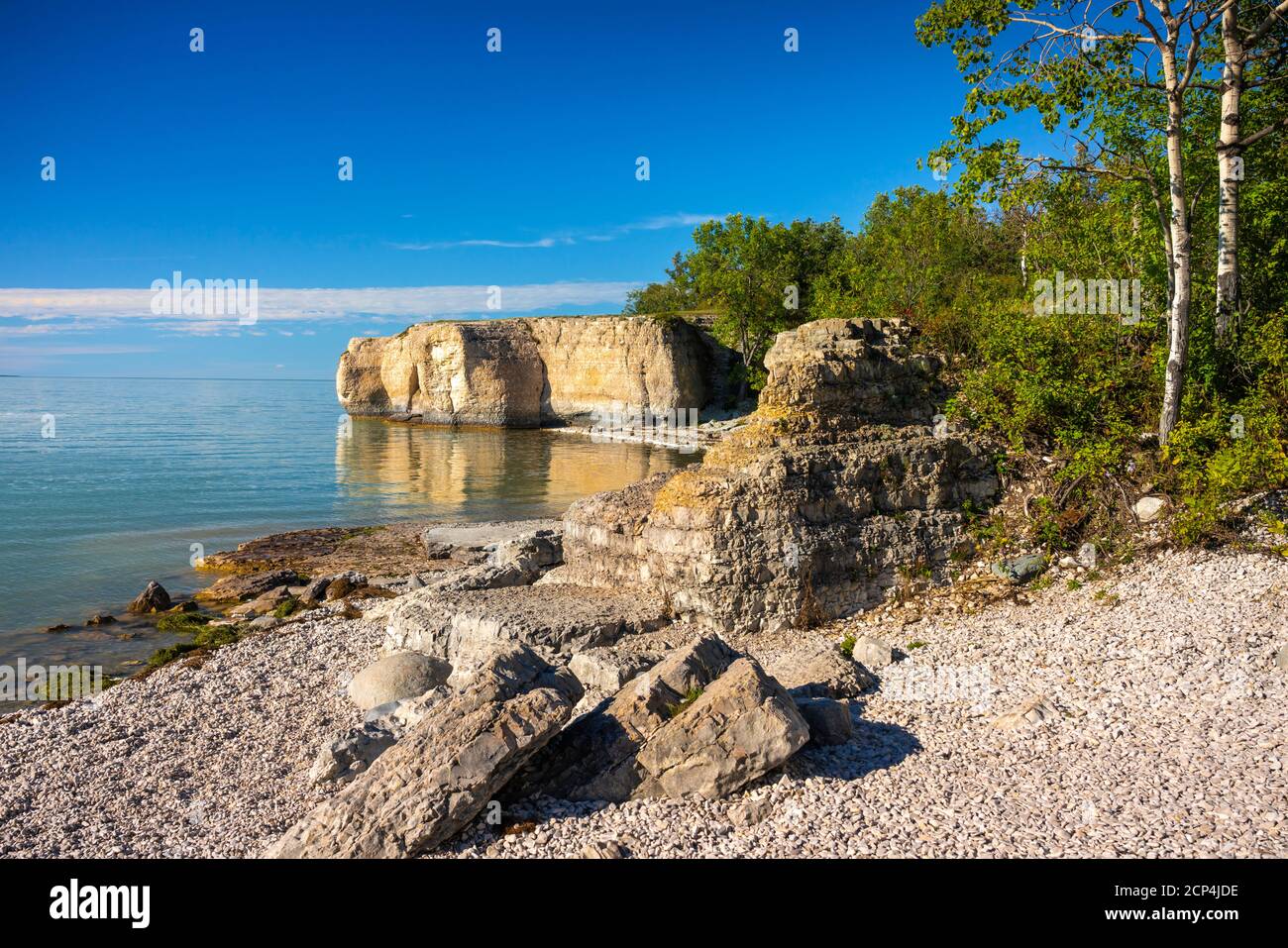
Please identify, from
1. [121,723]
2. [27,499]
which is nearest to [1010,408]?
[121,723]

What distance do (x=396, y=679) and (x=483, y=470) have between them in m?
31.6

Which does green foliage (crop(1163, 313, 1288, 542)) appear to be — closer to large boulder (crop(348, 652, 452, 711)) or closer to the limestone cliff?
large boulder (crop(348, 652, 452, 711))

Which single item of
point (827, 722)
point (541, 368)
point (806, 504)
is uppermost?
point (541, 368)

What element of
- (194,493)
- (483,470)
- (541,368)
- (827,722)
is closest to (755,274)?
(541,368)

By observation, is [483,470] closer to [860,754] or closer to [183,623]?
[183,623]

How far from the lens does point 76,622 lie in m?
17.1

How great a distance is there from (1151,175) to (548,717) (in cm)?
1274

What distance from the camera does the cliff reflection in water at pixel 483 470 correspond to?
104 feet

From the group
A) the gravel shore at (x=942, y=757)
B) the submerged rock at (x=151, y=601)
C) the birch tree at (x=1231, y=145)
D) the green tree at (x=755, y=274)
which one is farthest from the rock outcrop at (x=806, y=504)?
the green tree at (x=755, y=274)

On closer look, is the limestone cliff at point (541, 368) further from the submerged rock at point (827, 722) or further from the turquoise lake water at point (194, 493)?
the submerged rock at point (827, 722)

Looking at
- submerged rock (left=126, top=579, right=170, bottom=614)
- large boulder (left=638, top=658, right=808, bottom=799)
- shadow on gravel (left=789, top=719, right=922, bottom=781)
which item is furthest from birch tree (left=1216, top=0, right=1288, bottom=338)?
submerged rock (left=126, top=579, right=170, bottom=614)

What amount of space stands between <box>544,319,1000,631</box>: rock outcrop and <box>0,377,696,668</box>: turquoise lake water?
10.3m

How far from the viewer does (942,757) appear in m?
8.02
